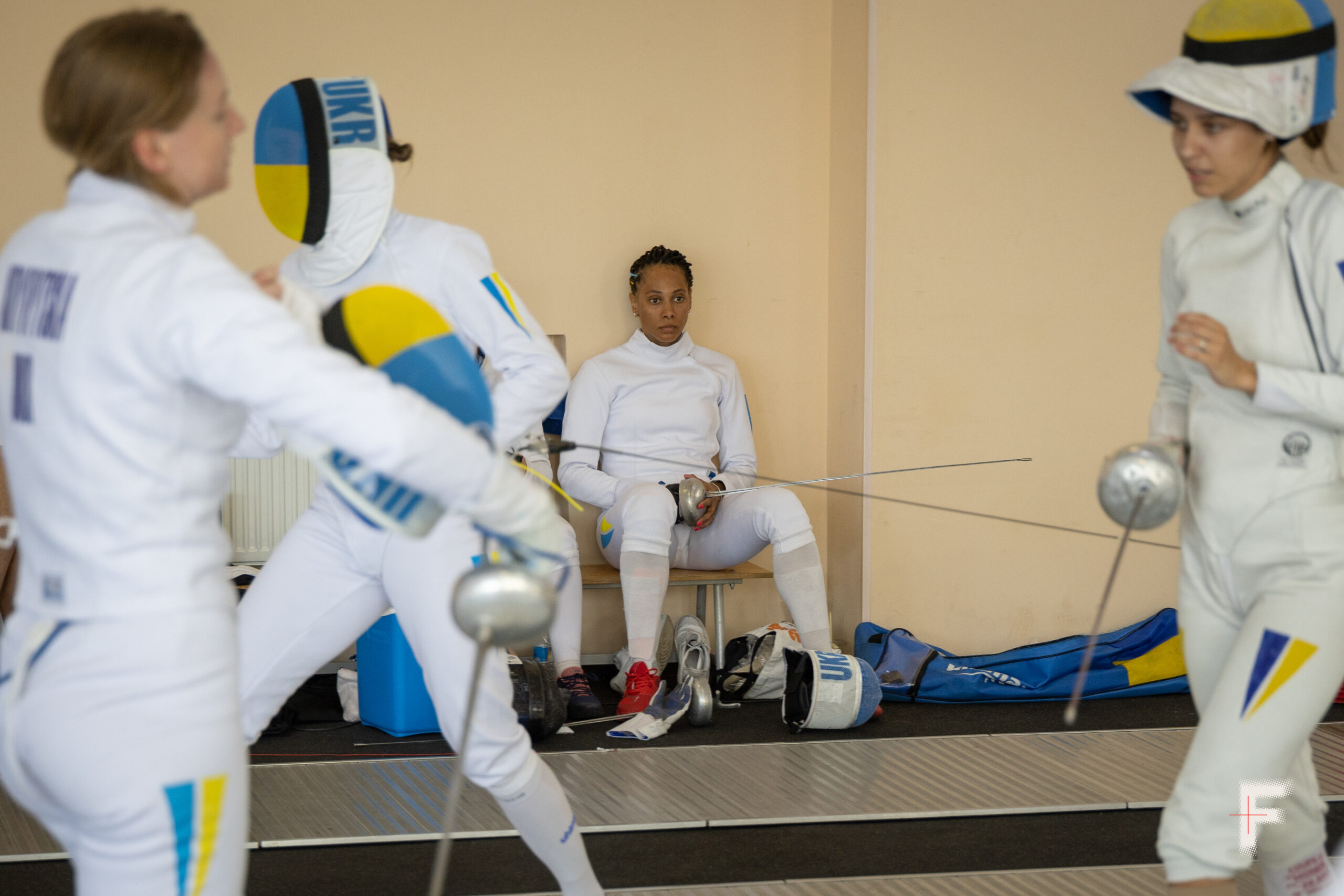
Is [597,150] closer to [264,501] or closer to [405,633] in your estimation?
[264,501]

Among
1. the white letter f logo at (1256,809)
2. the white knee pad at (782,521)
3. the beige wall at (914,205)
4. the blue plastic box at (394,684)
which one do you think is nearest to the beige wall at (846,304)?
the beige wall at (914,205)

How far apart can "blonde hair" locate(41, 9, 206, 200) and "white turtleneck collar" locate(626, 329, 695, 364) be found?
278 cm

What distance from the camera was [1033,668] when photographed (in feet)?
11.6

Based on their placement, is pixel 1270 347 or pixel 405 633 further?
pixel 405 633

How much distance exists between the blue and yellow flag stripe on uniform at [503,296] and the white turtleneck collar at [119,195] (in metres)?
0.77

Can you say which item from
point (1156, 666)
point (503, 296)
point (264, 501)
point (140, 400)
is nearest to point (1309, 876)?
point (503, 296)

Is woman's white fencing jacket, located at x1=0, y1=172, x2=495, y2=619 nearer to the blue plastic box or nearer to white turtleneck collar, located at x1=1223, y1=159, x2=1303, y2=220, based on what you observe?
white turtleneck collar, located at x1=1223, y1=159, x2=1303, y2=220

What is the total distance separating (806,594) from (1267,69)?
218 centimetres

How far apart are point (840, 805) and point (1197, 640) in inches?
43.7

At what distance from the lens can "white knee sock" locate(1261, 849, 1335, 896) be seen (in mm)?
1516

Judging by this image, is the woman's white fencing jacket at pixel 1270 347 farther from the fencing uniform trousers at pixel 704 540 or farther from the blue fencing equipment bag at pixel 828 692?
the fencing uniform trousers at pixel 704 540

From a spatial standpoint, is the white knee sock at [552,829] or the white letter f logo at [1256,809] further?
the white knee sock at [552,829]

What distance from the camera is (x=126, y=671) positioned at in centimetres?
104

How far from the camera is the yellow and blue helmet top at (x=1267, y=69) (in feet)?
4.89
